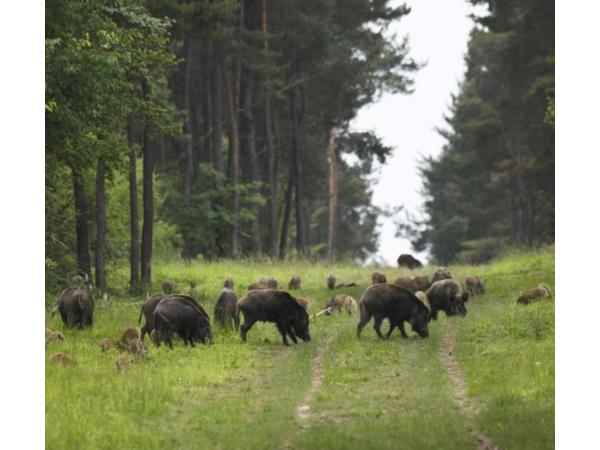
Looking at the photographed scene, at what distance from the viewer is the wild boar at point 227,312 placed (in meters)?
23.2

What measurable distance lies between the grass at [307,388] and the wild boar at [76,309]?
34 cm

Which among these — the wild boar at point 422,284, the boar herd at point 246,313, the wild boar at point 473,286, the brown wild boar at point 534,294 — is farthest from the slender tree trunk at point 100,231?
the brown wild boar at point 534,294

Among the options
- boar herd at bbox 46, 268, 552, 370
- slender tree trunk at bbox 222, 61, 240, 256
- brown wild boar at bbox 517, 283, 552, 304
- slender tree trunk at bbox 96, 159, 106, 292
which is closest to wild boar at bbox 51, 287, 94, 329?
boar herd at bbox 46, 268, 552, 370

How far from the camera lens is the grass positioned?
1373cm

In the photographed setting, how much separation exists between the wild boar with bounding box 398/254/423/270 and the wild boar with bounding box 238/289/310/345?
798 inches

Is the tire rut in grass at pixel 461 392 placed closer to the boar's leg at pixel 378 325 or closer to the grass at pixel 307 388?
the grass at pixel 307 388

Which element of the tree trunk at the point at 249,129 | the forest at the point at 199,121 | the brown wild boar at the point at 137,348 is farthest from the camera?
the tree trunk at the point at 249,129

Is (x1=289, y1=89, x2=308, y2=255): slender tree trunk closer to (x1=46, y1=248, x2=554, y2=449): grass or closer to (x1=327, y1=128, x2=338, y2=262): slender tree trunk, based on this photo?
(x1=327, y1=128, x2=338, y2=262): slender tree trunk

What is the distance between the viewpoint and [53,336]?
804 inches

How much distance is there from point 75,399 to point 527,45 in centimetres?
2037

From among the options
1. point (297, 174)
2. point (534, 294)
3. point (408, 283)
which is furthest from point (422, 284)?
point (297, 174)

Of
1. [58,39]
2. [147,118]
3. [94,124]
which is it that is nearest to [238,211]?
[147,118]

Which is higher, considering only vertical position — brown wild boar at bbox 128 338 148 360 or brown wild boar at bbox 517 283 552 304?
brown wild boar at bbox 517 283 552 304

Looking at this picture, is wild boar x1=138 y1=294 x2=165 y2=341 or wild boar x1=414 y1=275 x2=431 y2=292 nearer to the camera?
wild boar x1=138 y1=294 x2=165 y2=341
